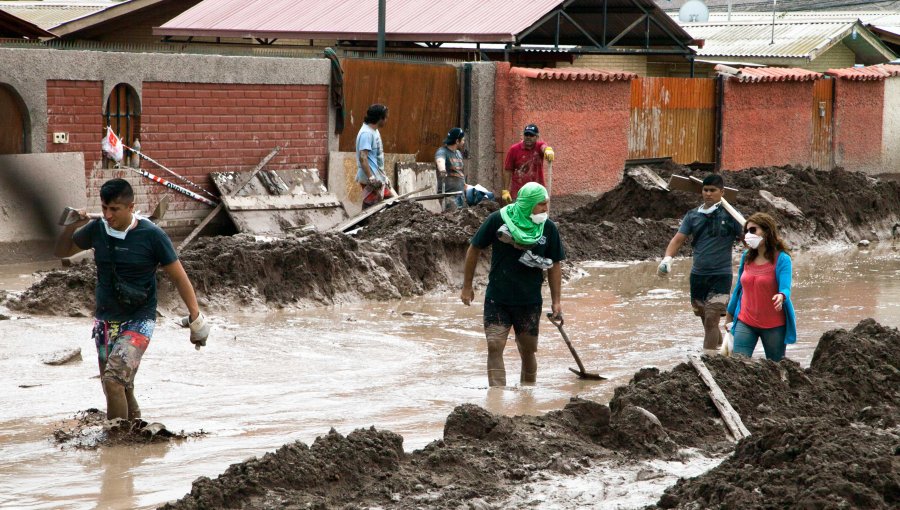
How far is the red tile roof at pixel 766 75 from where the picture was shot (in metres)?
23.9

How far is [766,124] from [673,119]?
299 cm

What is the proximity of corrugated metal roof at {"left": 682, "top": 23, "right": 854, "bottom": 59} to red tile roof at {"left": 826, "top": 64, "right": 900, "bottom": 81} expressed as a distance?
319 centimetres

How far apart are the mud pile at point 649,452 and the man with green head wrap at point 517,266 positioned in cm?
113

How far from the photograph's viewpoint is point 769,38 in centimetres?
3394

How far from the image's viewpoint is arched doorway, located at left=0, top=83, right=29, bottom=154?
560 inches

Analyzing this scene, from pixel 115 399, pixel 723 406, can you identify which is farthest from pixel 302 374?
pixel 723 406


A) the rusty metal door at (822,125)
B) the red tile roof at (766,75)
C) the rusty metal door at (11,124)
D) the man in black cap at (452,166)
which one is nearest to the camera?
the rusty metal door at (11,124)

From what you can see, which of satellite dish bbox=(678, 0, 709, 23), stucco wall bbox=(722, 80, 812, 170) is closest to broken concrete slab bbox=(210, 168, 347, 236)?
stucco wall bbox=(722, 80, 812, 170)

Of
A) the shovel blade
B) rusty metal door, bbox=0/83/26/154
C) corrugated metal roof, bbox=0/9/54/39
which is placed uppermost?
corrugated metal roof, bbox=0/9/54/39

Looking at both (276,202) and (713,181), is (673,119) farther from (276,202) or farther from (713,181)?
(713,181)

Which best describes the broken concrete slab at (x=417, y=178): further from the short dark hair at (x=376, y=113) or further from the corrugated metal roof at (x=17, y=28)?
the corrugated metal roof at (x=17, y=28)

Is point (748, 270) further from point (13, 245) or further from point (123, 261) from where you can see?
point (13, 245)

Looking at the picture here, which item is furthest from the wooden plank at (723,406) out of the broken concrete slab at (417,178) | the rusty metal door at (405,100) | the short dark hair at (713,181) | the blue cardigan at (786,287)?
the rusty metal door at (405,100)

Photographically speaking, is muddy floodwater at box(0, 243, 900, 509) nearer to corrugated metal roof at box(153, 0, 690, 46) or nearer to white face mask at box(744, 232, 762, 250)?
white face mask at box(744, 232, 762, 250)
